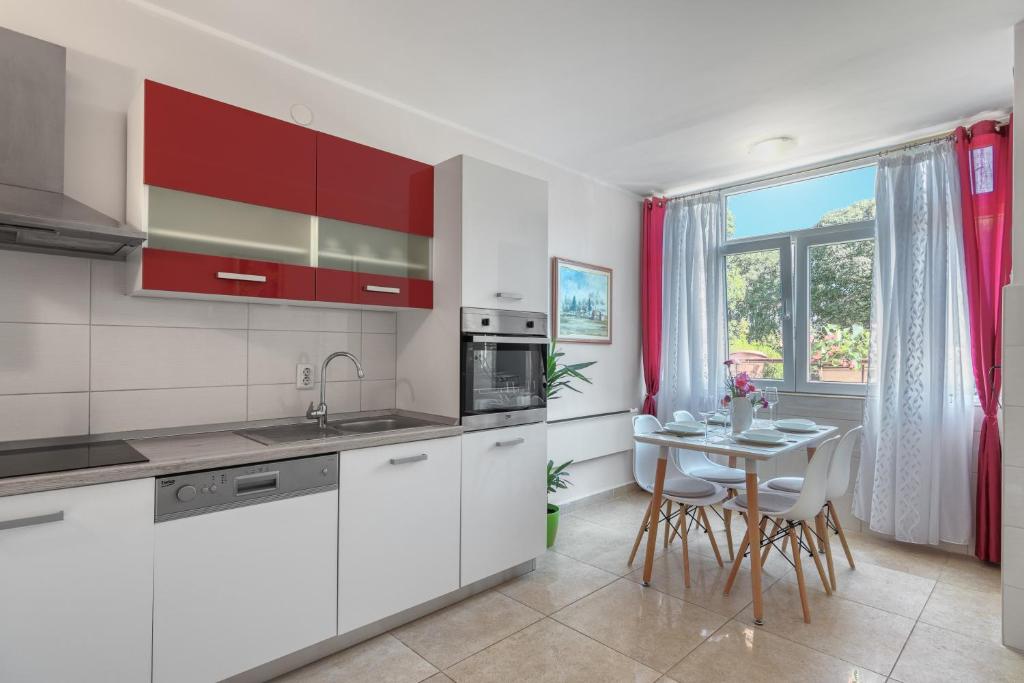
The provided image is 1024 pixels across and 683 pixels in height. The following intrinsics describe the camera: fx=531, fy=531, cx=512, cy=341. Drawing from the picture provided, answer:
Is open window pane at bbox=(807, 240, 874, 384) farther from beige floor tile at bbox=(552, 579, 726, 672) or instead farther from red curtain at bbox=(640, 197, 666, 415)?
beige floor tile at bbox=(552, 579, 726, 672)

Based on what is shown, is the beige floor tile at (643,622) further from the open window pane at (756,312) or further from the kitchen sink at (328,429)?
the open window pane at (756,312)

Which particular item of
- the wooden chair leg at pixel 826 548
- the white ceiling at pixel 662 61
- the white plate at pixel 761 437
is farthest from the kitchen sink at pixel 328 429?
the wooden chair leg at pixel 826 548

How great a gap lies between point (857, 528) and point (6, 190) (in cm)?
475

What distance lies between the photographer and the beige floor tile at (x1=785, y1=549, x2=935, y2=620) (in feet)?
8.50

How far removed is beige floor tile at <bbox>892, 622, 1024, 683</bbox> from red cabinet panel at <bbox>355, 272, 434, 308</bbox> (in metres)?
2.51

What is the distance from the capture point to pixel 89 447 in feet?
6.23

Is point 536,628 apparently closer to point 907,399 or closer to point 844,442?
point 844,442

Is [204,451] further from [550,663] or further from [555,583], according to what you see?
[555,583]

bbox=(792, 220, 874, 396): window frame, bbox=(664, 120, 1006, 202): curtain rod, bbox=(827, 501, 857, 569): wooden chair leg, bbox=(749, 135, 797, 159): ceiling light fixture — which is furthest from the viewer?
bbox=(792, 220, 874, 396): window frame

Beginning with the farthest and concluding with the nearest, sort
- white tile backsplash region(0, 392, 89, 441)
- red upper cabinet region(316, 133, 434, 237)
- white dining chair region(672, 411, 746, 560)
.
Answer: white dining chair region(672, 411, 746, 560), red upper cabinet region(316, 133, 434, 237), white tile backsplash region(0, 392, 89, 441)

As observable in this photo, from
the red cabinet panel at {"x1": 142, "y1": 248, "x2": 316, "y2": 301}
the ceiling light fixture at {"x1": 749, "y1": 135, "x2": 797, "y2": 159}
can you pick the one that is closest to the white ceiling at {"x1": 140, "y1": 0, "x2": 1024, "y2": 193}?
the ceiling light fixture at {"x1": 749, "y1": 135, "x2": 797, "y2": 159}

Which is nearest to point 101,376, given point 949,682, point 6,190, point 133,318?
point 133,318

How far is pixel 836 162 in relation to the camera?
3805 millimetres

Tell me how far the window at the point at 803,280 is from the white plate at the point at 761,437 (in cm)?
141
